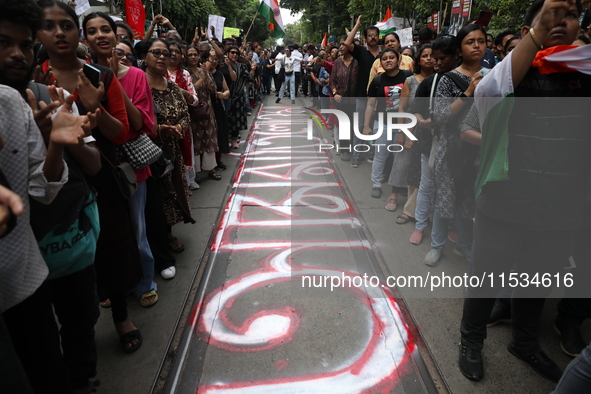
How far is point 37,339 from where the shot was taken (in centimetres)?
143

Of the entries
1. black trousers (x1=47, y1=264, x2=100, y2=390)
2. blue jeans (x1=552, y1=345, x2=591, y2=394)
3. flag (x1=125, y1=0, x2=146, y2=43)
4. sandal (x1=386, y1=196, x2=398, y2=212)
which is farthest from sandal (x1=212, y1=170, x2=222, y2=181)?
blue jeans (x1=552, y1=345, x2=591, y2=394)

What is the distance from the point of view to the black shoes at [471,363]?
2.08 meters

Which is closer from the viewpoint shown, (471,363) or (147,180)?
(471,363)

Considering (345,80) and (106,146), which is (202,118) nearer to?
(345,80)

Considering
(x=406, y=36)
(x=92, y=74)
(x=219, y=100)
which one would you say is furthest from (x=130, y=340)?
(x=406, y=36)

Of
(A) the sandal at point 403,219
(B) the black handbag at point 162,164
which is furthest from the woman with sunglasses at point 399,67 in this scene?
(B) the black handbag at point 162,164

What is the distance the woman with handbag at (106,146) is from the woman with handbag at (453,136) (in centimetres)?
212

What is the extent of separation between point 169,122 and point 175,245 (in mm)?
1103

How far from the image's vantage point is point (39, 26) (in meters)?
1.45

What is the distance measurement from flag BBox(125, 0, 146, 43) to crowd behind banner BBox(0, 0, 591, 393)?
11.7ft

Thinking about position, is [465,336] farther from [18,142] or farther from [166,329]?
[18,142]

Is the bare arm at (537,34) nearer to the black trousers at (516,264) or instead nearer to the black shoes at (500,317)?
the black trousers at (516,264)

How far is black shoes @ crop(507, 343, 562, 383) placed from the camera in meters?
2.05

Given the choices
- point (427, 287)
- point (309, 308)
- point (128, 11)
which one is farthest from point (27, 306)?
point (128, 11)
